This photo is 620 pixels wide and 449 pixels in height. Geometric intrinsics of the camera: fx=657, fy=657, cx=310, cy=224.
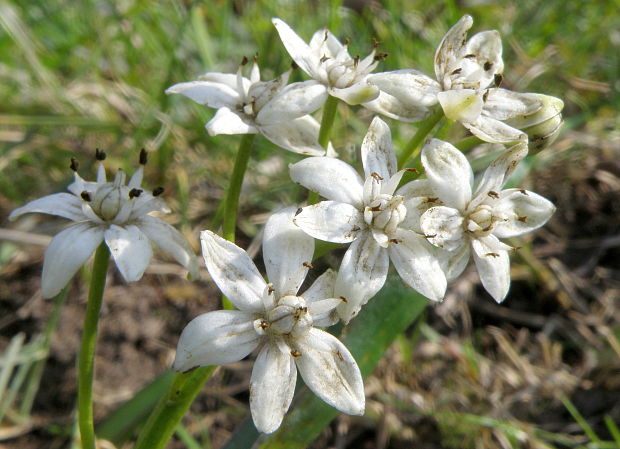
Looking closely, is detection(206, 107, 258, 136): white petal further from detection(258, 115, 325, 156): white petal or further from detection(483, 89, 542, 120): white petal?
detection(483, 89, 542, 120): white petal

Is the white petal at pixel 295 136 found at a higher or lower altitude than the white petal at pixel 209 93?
lower

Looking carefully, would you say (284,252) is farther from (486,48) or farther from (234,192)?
(486,48)

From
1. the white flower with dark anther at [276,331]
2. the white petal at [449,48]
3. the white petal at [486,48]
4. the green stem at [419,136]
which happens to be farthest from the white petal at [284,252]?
the white petal at [486,48]

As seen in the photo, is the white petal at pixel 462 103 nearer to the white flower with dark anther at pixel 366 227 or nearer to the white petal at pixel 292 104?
the white flower with dark anther at pixel 366 227

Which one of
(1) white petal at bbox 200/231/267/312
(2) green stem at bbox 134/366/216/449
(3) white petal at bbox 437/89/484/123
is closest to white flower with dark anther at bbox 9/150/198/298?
(1) white petal at bbox 200/231/267/312

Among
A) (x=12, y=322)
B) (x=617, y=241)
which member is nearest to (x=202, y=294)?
(x=12, y=322)

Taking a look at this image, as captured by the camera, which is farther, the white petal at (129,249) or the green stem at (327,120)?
the green stem at (327,120)

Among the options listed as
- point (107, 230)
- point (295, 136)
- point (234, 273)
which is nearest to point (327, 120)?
point (295, 136)
